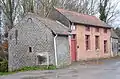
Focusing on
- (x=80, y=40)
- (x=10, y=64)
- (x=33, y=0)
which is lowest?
(x=10, y=64)

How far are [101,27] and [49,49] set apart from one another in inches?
495

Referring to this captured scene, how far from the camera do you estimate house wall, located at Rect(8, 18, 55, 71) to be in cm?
2478

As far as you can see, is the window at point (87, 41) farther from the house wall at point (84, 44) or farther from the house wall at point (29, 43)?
the house wall at point (29, 43)

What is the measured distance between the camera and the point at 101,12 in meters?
50.0

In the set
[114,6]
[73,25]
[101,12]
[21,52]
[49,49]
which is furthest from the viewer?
[114,6]

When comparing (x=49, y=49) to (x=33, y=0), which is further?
(x=33, y=0)

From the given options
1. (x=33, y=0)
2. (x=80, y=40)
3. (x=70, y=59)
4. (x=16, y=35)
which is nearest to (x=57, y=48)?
(x=70, y=59)

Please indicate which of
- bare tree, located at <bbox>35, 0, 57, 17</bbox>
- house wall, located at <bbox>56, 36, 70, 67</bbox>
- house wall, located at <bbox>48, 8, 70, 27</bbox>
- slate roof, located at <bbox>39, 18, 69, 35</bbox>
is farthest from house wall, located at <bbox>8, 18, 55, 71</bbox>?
bare tree, located at <bbox>35, 0, 57, 17</bbox>

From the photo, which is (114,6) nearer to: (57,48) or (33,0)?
(33,0)

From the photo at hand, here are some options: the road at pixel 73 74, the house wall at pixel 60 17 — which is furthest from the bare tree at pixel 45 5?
the road at pixel 73 74

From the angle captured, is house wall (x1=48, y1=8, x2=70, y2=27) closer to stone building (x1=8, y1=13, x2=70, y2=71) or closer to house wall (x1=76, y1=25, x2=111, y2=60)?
house wall (x1=76, y1=25, x2=111, y2=60)

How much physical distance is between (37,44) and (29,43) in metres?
0.94

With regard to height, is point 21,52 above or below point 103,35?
below

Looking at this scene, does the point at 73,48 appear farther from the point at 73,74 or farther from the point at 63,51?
the point at 73,74
